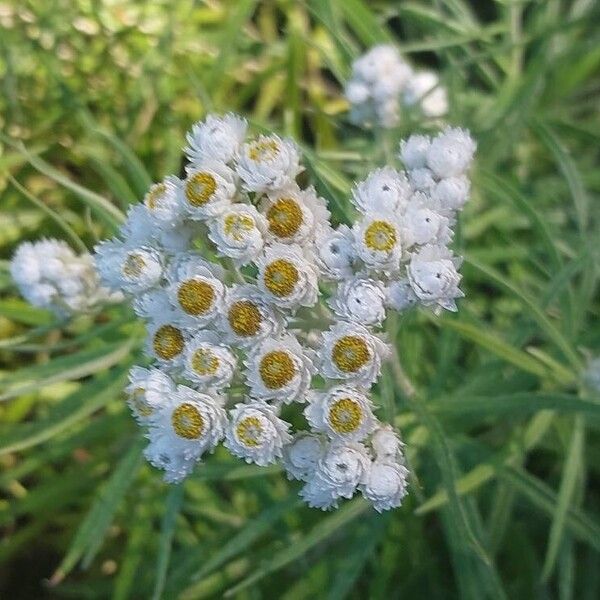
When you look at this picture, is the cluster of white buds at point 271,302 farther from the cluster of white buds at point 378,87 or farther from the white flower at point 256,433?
the cluster of white buds at point 378,87

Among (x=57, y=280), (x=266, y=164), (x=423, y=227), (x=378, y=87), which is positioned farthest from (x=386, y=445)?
(x=378, y=87)

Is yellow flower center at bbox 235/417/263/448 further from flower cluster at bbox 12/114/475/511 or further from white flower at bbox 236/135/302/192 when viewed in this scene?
white flower at bbox 236/135/302/192

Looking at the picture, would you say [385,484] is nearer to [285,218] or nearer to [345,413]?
[345,413]

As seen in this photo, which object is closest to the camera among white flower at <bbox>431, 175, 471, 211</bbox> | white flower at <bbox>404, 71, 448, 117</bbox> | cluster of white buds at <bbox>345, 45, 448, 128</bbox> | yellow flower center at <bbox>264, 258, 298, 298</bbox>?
yellow flower center at <bbox>264, 258, 298, 298</bbox>

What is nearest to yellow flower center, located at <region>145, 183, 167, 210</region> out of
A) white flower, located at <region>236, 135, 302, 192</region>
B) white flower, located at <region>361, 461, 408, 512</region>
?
white flower, located at <region>236, 135, 302, 192</region>

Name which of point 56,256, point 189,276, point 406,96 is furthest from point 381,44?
point 189,276

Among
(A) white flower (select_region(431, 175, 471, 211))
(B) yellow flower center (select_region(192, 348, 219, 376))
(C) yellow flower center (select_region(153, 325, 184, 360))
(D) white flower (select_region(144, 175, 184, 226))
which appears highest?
(A) white flower (select_region(431, 175, 471, 211))

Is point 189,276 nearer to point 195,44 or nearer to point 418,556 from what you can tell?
point 418,556
